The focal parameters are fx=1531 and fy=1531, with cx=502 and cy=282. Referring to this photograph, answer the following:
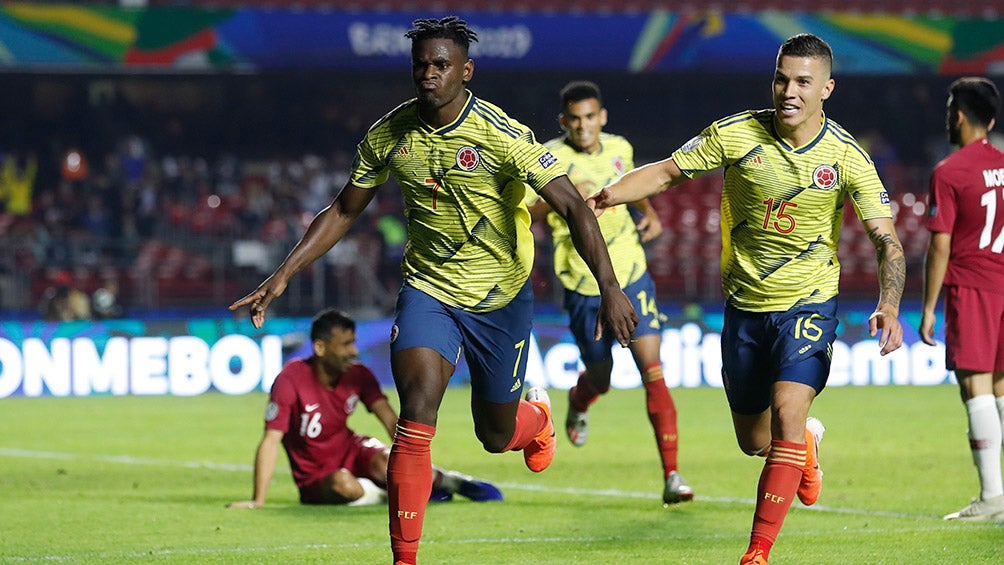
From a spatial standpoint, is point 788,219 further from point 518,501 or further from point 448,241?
point 518,501

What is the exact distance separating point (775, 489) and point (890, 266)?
1064mm

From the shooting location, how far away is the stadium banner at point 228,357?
1908cm

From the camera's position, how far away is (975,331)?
8578 millimetres

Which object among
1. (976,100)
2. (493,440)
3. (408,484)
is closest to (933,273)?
(976,100)

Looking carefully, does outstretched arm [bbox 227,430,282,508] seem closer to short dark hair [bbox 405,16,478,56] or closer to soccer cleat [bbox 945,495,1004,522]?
short dark hair [bbox 405,16,478,56]

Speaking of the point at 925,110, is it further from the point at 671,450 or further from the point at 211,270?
the point at 671,450

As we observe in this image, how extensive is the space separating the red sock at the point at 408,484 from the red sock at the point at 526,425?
929mm

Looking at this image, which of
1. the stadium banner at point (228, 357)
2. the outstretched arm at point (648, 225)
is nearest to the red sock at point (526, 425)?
the outstretched arm at point (648, 225)

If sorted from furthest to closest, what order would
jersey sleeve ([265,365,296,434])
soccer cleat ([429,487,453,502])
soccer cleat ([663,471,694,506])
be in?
1. soccer cleat ([429,487,453,502])
2. jersey sleeve ([265,365,296,434])
3. soccer cleat ([663,471,694,506])

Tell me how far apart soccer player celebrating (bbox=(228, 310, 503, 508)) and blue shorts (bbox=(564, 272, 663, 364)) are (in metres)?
1.18

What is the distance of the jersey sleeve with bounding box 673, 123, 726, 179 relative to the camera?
21.9 feet

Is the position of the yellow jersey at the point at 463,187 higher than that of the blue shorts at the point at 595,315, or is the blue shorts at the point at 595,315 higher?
the yellow jersey at the point at 463,187

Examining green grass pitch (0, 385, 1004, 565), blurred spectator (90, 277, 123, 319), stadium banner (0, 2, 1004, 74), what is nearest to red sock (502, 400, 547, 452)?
green grass pitch (0, 385, 1004, 565)

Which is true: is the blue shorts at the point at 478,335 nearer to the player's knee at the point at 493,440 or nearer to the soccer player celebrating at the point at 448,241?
the soccer player celebrating at the point at 448,241
